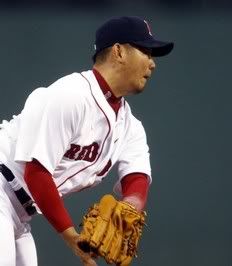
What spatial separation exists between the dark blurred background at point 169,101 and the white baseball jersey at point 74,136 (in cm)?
110

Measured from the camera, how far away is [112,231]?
2.55m

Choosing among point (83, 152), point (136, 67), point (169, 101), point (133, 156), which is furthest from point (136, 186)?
point (169, 101)

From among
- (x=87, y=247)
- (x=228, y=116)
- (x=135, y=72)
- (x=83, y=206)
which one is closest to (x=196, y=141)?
(x=228, y=116)

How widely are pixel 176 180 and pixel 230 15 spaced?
0.84 m

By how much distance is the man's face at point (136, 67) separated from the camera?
2.74 metres

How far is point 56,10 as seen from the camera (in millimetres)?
4133

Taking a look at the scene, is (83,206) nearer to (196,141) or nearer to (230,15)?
(196,141)

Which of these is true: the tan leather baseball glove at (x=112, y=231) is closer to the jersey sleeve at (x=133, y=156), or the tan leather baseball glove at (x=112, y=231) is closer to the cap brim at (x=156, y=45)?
the jersey sleeve at (x=133, y=156)

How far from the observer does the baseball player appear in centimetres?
253

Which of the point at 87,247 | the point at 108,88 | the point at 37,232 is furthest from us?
the point at 37,232

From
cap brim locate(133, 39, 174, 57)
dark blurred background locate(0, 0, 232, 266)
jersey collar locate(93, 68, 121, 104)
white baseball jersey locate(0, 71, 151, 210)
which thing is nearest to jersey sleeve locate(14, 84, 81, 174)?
white baseball jersey locate(0, 71, 151, 210)

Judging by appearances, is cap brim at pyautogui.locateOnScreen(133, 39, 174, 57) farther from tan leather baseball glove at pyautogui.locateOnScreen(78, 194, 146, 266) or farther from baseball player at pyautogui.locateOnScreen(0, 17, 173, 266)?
tan leather baseball glove at pyautogui.locateOnScreen(78, 194, 146, 266)

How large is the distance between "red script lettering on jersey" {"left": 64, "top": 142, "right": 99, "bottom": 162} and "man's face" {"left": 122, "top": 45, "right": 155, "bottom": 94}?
0.22 meters

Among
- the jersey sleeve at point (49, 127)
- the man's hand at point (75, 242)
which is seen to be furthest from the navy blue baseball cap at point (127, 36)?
the man's hand at point (75, 242)
